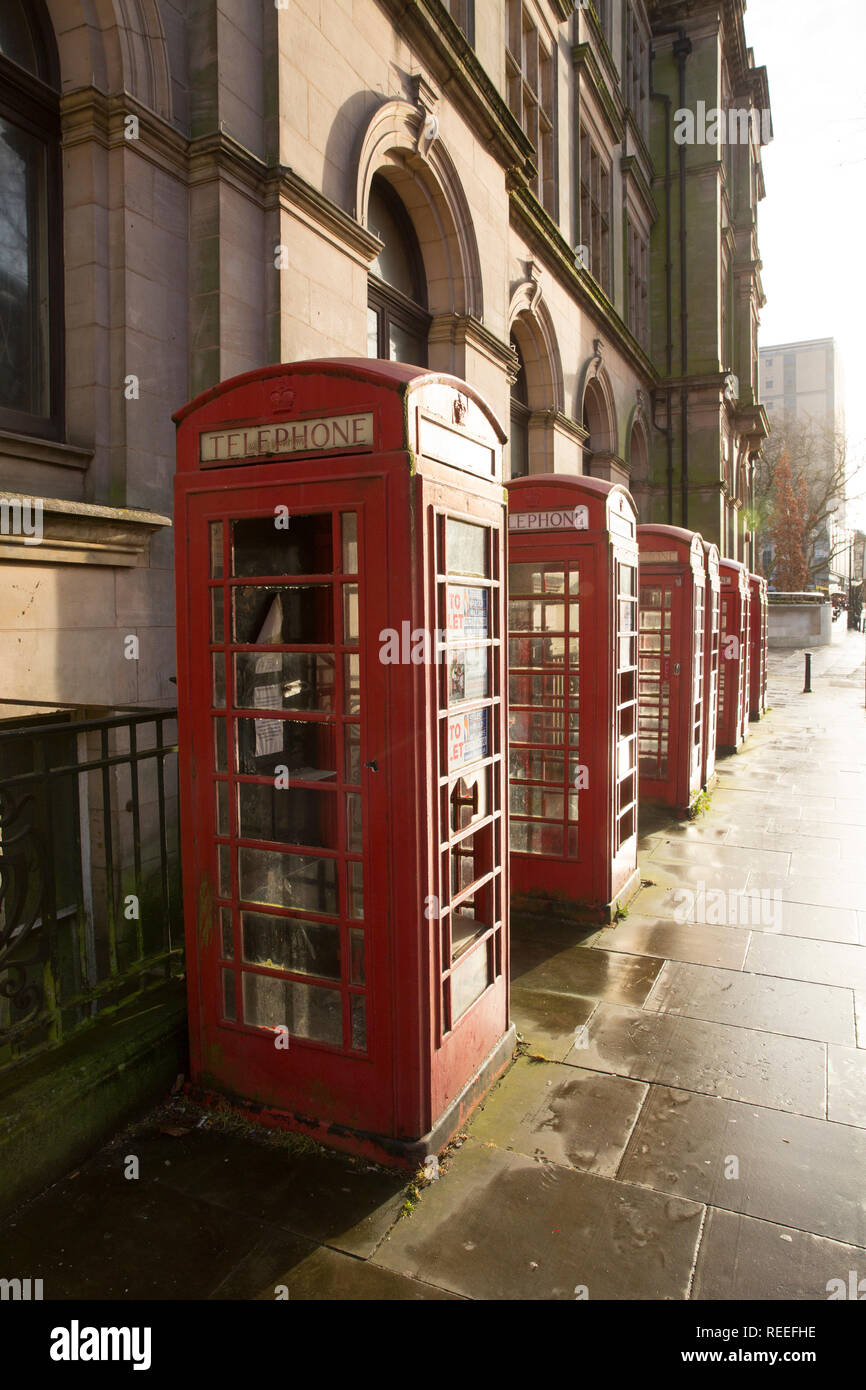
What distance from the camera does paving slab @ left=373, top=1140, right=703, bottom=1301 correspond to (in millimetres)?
2639

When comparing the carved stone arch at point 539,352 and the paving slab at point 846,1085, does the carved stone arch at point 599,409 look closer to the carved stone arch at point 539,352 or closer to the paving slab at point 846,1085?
the carved stone arch at point 539,352

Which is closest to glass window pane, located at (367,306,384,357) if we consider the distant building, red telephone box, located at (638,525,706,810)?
red telephone box, located at (638,525,706,810)

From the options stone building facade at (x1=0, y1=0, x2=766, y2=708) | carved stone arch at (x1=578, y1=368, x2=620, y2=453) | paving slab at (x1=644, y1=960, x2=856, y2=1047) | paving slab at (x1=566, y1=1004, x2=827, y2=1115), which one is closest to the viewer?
paving slab at (x1=566, y1=1004, x2=827, y2=1115)

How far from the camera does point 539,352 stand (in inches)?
472

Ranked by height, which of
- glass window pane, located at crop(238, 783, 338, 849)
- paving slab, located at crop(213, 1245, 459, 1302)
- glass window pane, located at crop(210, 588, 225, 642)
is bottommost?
paving slab, located at crop(213, 1245, 459, 1302)

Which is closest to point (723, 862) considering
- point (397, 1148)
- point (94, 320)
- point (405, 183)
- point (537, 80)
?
point (397, 1148)

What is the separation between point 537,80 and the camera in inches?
474

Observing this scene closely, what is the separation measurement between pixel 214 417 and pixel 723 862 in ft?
19.2

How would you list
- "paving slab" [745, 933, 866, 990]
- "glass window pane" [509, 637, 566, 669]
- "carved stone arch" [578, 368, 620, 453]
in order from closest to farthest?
"paving slab" [745, 933, 866, 990] → "glass window pane" [509, 637, 566, 669] → "carved stone arch" [578, 368, 620, 453]

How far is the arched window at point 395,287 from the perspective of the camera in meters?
7.83

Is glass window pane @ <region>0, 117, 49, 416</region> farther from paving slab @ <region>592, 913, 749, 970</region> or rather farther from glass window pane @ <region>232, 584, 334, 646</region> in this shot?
paving slab @ <region>592, 913, 749, 970</region>

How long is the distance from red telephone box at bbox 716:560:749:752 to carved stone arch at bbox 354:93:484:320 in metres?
6.61

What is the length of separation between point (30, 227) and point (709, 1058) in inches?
219

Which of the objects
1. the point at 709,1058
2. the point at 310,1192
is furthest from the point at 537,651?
the point at 310,1192
